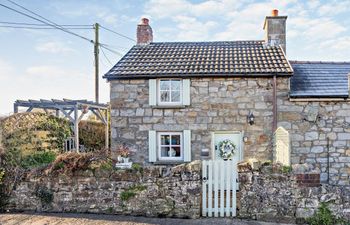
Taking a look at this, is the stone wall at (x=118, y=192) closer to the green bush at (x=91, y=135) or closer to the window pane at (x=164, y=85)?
the window pane at (x=164, y=85)

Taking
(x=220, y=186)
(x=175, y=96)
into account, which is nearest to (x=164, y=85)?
(x=175, y=96)

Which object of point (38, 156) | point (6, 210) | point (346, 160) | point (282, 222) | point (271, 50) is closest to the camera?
point (282, 222)

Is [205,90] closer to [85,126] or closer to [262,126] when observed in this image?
[262,126]

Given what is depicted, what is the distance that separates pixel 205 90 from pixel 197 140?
181cm

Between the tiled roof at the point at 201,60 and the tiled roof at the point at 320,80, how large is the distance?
0.86 m

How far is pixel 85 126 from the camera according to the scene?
15234mm

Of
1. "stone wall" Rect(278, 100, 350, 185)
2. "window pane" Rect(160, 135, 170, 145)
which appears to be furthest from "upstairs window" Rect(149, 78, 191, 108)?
"stone wall" Rect(278, 100, 350, 185)

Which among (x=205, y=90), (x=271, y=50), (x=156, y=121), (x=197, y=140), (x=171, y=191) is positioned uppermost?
(x=271, y=50)

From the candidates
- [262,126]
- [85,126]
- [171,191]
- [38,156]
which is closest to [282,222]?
[171,191]

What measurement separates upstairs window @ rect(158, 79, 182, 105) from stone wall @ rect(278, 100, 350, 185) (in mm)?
4316

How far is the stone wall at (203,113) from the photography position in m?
10.6

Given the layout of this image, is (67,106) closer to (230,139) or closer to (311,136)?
(230,139)

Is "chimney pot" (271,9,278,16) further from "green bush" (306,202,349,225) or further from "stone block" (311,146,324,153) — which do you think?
"green bush" (306,202,349,225)

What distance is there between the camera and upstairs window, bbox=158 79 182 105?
1093 cm
